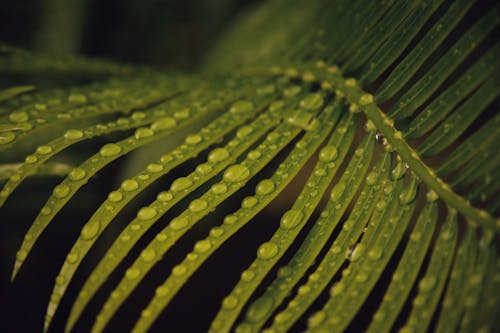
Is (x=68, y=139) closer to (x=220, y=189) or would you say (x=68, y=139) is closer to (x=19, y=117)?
(x=19, y=117)

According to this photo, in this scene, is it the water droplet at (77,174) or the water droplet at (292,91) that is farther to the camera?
the water droplet at (292,91)

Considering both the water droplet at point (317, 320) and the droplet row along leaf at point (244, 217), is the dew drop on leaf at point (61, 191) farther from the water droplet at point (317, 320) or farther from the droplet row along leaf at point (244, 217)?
the water droplet at point (317, 320)

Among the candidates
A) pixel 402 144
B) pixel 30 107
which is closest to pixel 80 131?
pixel 30 107

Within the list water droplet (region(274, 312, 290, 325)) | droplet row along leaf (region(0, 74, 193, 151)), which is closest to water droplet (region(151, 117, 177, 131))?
droplet row along leaf (region(0, 74, 193, 151))

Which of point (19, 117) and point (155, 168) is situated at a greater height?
point (19, 117)

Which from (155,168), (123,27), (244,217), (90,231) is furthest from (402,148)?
(123,27)

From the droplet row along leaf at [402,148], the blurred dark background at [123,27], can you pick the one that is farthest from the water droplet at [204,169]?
the blurred dark background at [123,27]

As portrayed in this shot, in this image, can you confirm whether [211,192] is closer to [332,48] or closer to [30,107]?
[30,107]
